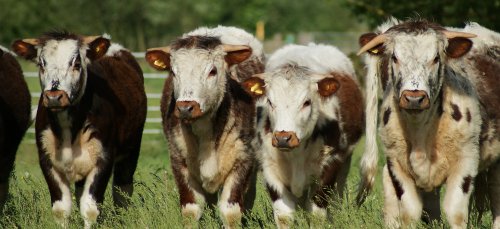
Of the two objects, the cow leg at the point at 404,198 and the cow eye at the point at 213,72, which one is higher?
the cow eye at the point at 213,72

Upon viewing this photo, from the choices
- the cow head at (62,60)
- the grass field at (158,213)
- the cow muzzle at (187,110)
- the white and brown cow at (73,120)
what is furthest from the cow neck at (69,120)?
the cow muzzle at (187,110)

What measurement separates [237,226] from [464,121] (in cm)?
218

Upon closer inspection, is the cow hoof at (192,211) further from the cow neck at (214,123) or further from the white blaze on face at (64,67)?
the white blaze on face at (64,67)

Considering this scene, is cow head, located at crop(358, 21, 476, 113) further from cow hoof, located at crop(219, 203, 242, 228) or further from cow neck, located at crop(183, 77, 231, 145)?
cow hoof, located at crop(219, 203, 242, 228)

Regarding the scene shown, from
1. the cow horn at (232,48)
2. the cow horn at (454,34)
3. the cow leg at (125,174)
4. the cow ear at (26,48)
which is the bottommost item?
the cow leg at (125,174)

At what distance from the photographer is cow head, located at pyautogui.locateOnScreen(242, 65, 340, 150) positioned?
8922 mm

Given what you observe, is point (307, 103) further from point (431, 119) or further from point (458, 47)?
point (458, 47)

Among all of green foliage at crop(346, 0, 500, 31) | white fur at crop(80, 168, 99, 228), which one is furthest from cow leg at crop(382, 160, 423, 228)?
green foliage at crop(346, 0, 500, 31)

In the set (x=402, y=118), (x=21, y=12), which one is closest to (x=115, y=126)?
(x=402, y=118)

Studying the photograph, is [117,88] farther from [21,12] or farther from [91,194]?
[21,12]

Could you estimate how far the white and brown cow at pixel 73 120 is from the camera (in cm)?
970

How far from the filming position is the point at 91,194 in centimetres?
988

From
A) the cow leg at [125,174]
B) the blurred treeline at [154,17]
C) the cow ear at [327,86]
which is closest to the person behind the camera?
the cow ear at [327,86]

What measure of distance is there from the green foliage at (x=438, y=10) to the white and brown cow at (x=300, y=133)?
28.4ft
